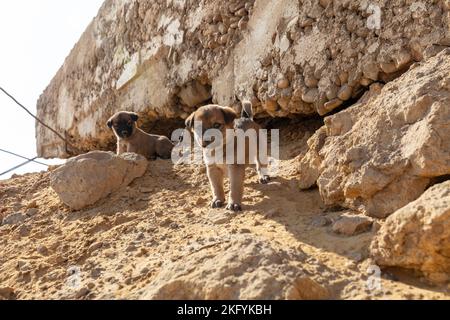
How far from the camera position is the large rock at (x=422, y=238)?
2205 millimetres

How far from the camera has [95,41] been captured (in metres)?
9.44

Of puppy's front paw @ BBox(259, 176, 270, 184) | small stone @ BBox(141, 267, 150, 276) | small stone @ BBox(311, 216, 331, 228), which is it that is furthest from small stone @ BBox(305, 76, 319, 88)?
small stone @ BBox(141, 267, 150, 276)

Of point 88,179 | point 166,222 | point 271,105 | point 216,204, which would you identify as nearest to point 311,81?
point 271,105

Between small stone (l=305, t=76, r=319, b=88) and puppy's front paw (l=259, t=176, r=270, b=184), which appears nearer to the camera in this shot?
puppy's front paw (l=259, t=176, r=270, b=184)

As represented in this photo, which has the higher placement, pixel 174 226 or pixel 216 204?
pixel 216 204

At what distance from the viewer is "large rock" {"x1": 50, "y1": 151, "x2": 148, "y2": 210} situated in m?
4.34

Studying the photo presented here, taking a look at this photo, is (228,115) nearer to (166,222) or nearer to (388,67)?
(166,222)

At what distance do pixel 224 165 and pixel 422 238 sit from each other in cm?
214

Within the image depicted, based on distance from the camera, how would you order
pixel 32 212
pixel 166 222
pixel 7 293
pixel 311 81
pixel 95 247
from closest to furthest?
pixel 7 293 → pixel 95 247 → pixel 166 222 → pixel 32 212 → pixel 311 81

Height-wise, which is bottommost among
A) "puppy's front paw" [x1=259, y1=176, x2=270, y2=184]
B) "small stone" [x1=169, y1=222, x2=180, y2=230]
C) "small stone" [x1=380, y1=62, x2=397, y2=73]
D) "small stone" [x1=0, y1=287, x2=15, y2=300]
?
"small stone" [x1=0, y1=287, x2=15, y2=300]

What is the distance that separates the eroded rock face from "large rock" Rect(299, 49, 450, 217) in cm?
59

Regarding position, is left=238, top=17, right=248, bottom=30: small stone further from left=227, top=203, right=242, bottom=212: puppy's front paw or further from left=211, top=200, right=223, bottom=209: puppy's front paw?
left=227, top=203, right=242, bottom=212: puppy's front paw

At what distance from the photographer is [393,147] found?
313cm

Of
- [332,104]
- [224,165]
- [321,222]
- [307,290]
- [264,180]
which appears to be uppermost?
[332,104]
